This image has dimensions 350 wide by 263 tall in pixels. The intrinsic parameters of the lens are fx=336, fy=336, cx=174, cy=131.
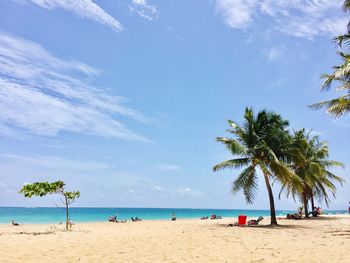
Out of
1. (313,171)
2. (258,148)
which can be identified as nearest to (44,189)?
(258,148)

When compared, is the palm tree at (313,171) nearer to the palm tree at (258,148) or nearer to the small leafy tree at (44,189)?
the palm tree at (258,148)

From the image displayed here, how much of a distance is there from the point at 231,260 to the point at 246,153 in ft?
40.9

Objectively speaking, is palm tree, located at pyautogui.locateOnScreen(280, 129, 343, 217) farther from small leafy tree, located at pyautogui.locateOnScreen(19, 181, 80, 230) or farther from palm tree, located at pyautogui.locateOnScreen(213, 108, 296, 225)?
small leafy tree, located at pyautogui.locateOnScreen(19, 181, 80, 230)

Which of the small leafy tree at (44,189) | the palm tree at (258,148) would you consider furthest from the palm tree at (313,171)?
the small leafy tree at (44,189)

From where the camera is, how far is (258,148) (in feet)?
66.4

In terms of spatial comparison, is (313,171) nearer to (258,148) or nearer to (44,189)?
(258,148)

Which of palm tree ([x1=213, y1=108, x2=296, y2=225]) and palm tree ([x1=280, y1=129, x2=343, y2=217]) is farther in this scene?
palm tree ([x1=280, y1=129, x2=343, y2=217])

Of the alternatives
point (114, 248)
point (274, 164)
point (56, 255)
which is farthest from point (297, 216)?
point (56, 255)

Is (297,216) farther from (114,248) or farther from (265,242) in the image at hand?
(114,248)

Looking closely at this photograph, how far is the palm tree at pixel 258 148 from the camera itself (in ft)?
66.3

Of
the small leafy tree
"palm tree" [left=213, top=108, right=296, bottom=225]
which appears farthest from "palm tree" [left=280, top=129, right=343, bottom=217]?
the small leafy tree

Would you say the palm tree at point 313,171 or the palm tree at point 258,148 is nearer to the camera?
the palm tree at point 258,148

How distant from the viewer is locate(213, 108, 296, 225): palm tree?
20219 millimetres

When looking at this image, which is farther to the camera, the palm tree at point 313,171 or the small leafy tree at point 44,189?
the palm tree at point 313,171
